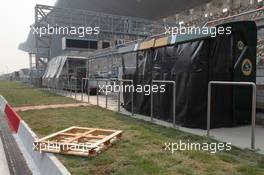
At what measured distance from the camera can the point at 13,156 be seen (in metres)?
5.88

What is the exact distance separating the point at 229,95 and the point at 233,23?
5.18 feet

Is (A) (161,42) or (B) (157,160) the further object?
(A) (161,42)

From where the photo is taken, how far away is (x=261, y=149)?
5.30 meters

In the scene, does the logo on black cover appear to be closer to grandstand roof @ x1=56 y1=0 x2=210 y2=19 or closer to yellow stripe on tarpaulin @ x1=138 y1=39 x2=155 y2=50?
yellow stripe on tarpaulin @ x1=138 y1=39 x2=155 y2=50

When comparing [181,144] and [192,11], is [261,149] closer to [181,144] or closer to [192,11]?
[181,144]

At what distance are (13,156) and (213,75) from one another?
14.2 ft

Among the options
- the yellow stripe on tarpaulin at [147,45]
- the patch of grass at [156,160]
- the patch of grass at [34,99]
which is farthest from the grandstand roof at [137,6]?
the patch of grass at [156,160]

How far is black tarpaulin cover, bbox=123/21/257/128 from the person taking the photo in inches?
279

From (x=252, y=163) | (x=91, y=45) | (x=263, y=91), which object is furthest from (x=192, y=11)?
(x=252, y=163)

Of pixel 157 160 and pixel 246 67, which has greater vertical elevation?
pixel 246 67

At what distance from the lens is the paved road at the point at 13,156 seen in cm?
503

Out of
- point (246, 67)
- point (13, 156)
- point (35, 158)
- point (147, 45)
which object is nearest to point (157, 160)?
point (35, 158)

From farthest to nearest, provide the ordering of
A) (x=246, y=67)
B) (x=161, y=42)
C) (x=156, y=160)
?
(x=161, y=42) → (x=246, y=67) → (x=156, y=160)

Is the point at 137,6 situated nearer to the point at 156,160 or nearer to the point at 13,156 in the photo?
the point at 13,156
